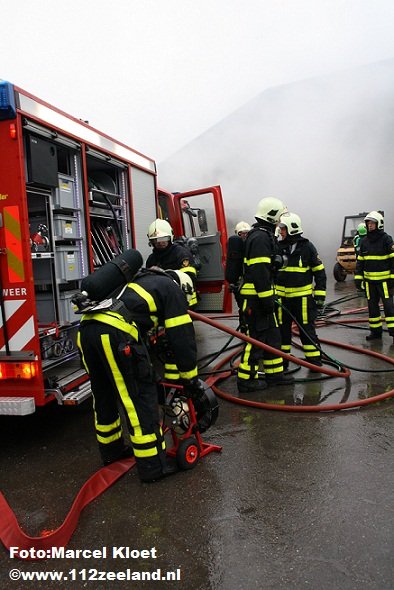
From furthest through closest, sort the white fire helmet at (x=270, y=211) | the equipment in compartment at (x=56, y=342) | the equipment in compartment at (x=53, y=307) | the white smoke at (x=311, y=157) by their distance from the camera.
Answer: the white smoke at (x=311, y=157)
the white fire helmet at (x=270, y=211)
the equipment in compartment at (x=53, y=307)
the equipment in compartment at (x=56, y=342)

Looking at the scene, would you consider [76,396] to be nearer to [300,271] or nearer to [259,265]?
[259,265]

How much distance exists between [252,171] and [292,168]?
1783mm

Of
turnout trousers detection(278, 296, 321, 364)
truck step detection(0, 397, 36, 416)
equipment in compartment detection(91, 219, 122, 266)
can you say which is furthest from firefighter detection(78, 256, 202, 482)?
turnout trousers detection(278, 296, 321, 364)

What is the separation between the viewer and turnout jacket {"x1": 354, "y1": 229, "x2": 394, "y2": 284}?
598 cm

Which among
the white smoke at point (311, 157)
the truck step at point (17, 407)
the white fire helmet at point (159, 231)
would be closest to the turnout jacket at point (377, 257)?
the white fire helmet at point (159, 231)

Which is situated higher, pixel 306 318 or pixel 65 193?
pixel 65 193

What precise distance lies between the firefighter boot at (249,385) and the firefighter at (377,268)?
8.55ft

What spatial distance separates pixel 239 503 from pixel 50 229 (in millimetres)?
2447

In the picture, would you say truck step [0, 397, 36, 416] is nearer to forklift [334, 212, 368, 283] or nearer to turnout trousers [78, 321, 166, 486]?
turnout trousers [78, 321, 166, 486]

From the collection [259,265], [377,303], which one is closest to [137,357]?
[259,265]

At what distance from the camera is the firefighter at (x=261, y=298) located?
4160 mm

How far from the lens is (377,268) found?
19.9 ft

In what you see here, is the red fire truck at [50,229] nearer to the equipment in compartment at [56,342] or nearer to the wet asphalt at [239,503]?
the equipment in compartment at [56,342]

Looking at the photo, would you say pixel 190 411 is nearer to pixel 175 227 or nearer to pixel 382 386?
pixel 382 386
